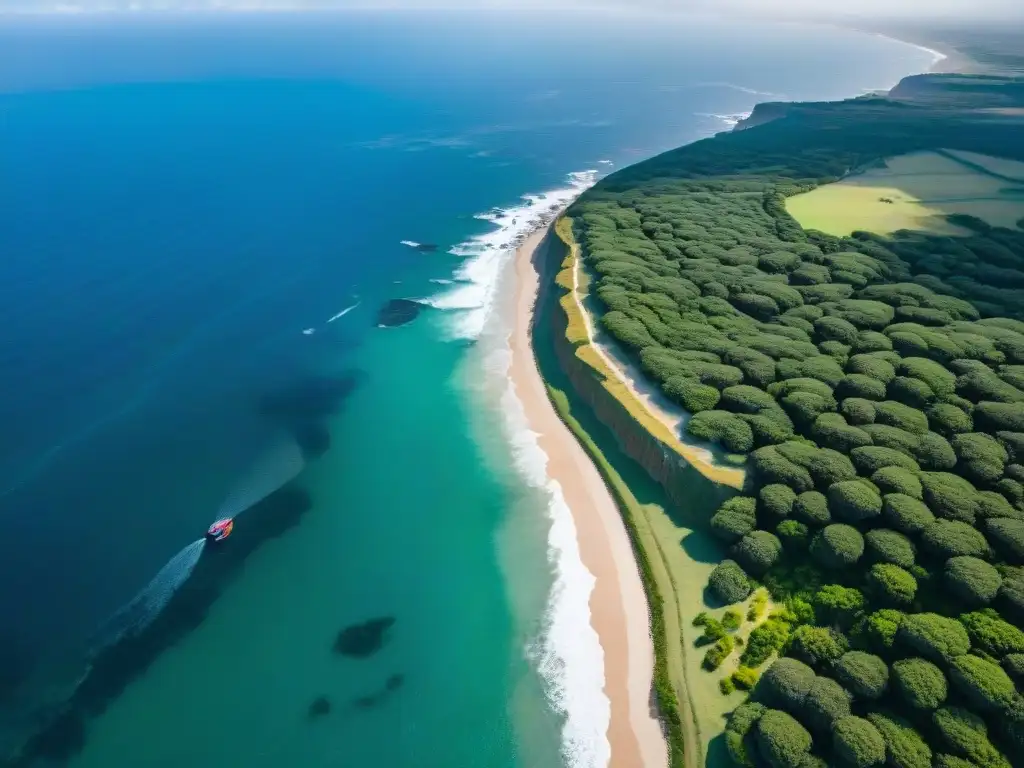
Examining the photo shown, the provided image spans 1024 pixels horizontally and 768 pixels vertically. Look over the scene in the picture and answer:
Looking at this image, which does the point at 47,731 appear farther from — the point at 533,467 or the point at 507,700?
the point at 533,467

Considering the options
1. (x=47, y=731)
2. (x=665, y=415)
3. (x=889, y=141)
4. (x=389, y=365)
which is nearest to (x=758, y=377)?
(x=665, y=415)

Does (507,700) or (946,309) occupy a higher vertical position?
(946,309)

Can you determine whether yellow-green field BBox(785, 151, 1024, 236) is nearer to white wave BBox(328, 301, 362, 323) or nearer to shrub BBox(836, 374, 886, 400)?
shrub BBox(836, 374, 886, 400)

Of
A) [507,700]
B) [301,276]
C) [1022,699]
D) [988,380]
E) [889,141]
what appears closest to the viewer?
[1022,699]

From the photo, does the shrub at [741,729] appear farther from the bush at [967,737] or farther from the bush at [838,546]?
the bush at [838,546]

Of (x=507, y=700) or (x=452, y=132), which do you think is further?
(x=452, y=132)

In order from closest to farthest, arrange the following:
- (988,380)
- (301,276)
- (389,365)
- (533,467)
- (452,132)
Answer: (988,380)
(533,467)
(389,365)
(301,276)
(452,132)

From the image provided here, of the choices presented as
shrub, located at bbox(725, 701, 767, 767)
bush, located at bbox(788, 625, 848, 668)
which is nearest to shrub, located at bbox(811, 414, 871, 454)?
bush, located at bbox(788, 625, 848, 668)
